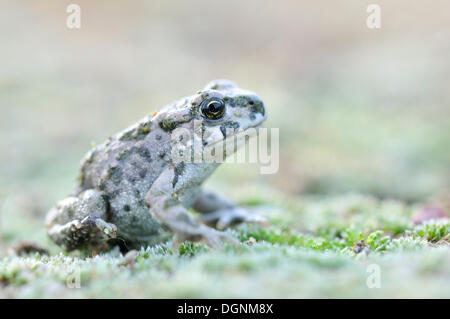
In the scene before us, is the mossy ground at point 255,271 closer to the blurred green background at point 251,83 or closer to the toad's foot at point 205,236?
the toad's foot at point 205,236

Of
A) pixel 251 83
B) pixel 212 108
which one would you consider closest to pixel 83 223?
pixel 212 108

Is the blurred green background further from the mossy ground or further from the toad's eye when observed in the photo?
the toad's eye

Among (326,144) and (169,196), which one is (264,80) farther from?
(169,196)

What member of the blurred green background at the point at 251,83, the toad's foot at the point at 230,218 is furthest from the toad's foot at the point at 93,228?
the blurred green background at the point at 251,83

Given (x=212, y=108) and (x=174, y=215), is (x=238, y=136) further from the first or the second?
(x=174, y=215)

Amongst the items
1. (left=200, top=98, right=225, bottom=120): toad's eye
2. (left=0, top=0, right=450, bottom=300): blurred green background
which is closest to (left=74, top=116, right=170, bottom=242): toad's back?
(left=200, top=98, right=225, bottom=120): toad's eye
